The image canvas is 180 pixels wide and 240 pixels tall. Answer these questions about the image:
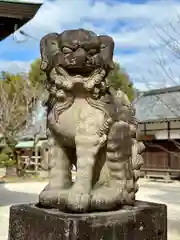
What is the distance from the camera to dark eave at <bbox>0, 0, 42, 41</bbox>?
27.5ft

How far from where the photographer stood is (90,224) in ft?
9.05

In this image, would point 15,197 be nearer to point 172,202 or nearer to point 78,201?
point 172,202

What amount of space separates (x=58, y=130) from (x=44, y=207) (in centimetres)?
63

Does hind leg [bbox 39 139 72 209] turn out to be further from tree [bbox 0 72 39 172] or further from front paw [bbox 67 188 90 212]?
tree [bbox 0 72 39 172]

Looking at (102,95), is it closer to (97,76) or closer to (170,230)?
(97,76)

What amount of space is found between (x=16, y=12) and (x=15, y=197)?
613 centimetres

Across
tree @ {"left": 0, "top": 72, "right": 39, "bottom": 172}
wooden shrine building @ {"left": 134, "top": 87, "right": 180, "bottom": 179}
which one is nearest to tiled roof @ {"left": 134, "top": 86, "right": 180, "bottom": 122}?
wooden shrine building @ {"left": 134, "top": 87, "right": 180, "bottom": 179}

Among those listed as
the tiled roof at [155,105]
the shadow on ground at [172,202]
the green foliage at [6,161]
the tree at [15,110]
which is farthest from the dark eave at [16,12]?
the tiled roof at [155,105]

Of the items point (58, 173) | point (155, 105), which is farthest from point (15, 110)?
point (58, 173)

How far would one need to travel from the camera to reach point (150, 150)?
68.1 ft

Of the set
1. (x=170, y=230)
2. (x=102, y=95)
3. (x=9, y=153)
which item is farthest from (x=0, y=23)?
(x=9, y=153)

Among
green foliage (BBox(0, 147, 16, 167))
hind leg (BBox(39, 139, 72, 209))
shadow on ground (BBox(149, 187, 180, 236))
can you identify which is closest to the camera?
hind leg (BBox(39, 139, 72, 209))

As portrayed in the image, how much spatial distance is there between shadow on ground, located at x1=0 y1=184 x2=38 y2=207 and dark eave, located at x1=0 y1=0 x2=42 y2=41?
479 centimetres

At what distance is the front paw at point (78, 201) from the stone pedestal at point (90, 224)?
5 centimetres
